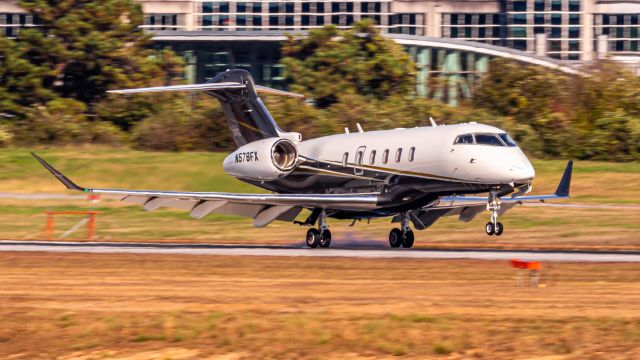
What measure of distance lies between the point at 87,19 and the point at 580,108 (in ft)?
A: 113

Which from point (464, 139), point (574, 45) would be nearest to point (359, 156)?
point (464, 139)

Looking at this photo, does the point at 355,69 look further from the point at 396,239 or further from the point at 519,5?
the point at 519,5

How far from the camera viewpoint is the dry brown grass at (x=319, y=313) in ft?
54.5

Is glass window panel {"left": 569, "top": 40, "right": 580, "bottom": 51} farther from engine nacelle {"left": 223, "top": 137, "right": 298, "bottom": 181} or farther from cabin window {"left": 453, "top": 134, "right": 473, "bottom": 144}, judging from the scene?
cabin window {"left": 453, "top": 134, "right": 473, "bottom": 144}

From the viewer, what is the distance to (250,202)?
32.4 metres

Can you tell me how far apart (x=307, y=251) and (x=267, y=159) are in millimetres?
3410

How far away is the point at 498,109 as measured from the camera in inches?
2783

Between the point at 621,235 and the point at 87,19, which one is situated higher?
the point at 87,19

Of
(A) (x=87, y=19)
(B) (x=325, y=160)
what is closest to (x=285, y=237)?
(B) (x=325, y=160)

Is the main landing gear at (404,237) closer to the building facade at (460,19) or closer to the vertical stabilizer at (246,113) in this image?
the vertical stabilizer at (246,113)

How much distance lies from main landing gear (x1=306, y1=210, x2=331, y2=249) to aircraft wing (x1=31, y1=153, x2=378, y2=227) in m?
0.90

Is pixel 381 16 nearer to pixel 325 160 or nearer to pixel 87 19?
pixel 87 19

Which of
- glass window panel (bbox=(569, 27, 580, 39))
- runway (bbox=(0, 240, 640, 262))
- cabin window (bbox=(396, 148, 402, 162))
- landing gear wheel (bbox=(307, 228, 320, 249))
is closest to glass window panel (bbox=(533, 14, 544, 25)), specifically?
glass window panel (bbox=(569, 27, 580, 39))

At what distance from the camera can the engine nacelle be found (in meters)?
34.4
